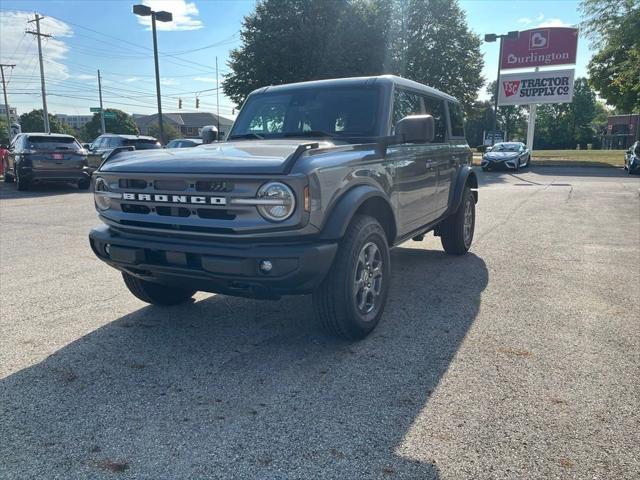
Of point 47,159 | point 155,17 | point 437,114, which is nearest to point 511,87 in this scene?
point 155,17

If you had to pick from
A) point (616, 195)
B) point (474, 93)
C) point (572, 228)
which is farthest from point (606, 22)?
point (572, 228)

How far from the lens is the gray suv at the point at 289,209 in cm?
295

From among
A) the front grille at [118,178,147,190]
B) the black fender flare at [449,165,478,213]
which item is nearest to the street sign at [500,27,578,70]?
the black fender flare at [449,165,478,213]

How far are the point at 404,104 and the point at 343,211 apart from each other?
6.06 feet

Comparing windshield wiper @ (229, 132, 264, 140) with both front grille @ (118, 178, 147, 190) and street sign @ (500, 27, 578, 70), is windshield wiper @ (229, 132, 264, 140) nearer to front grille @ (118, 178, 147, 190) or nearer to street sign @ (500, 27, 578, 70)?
front grille @ (118, 178, 147, 190)

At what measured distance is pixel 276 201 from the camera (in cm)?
291

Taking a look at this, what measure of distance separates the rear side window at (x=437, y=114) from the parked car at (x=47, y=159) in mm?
12425

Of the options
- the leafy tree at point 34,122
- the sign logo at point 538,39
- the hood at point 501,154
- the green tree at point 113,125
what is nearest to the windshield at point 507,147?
the hood at point 501,154

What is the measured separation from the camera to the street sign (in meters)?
32.5

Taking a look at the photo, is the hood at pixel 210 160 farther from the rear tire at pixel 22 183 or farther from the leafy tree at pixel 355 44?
the leafy tree at pixel 355 44

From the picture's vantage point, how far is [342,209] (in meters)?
3.24

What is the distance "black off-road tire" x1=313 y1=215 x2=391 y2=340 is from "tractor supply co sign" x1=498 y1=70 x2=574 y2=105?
34.6m

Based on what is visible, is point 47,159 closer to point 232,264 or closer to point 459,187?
point 459,187

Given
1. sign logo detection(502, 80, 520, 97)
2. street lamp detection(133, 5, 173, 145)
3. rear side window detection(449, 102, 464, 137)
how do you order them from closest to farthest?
rear side window detection(449, 102, 464, 137)
street lamp detection(133, 5, 173, 145)
sign logo detection(502, 80, 520, 97)
